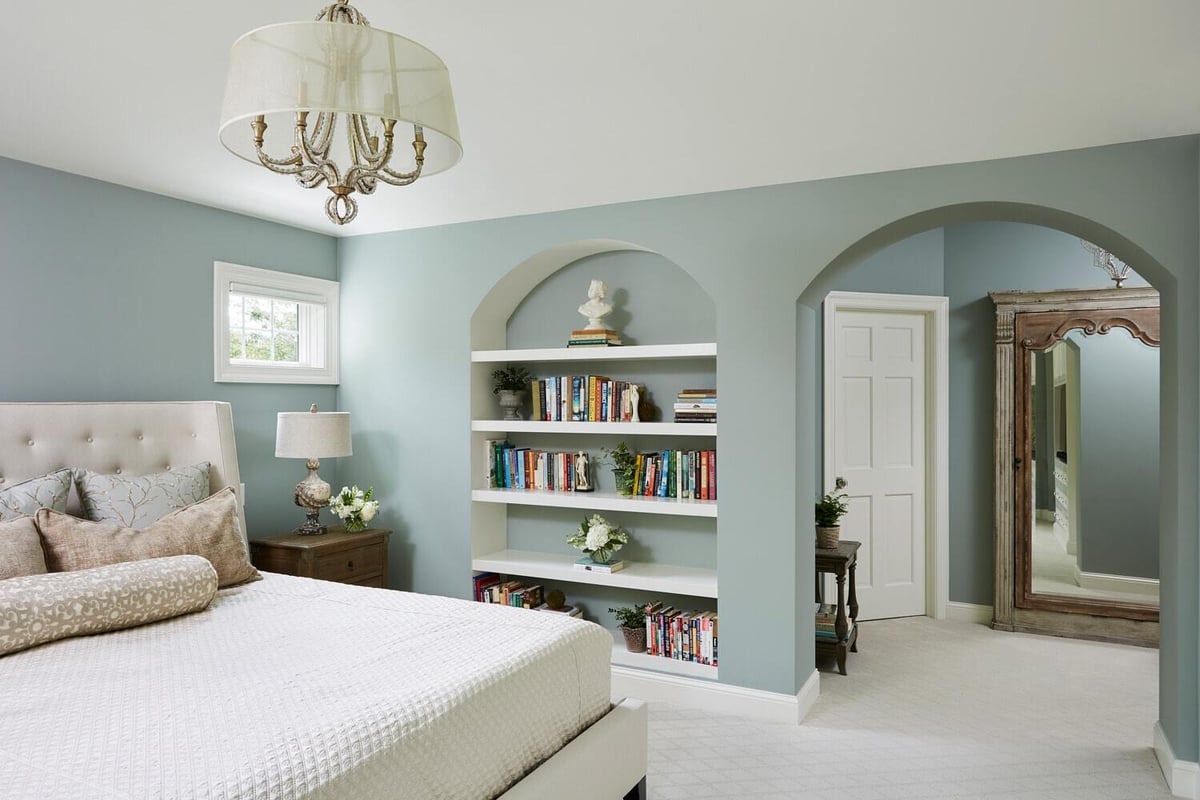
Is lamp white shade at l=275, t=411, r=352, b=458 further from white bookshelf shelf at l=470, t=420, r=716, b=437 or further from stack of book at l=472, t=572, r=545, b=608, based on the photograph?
stack of book at l=472, t=572, r=545, b=608

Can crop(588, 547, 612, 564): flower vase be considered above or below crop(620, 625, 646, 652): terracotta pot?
above

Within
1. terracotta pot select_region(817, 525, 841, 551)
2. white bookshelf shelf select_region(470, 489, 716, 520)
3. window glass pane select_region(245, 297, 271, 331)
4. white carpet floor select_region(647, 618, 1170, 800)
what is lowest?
white carpet floor select_region(647, 618, 1170, 800)

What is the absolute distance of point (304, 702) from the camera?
1834 millimetres

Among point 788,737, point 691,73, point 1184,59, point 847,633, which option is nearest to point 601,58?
point 691,73

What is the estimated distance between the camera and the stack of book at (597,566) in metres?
4.05

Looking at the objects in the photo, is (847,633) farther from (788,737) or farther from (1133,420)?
(1133,420)

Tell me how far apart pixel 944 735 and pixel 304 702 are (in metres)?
2.75

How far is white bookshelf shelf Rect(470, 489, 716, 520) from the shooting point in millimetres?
3791

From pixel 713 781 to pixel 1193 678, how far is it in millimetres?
1756

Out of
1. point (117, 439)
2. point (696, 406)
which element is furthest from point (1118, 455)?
point (117, 439)

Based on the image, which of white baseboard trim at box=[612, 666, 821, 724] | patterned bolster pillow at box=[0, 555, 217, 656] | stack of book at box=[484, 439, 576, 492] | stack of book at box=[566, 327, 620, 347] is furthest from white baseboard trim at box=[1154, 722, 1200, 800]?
patterned bolster pillow at box=[0, 555, 217, 656]

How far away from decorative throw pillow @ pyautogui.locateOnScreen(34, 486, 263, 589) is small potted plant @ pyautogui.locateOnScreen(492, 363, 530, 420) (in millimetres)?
1561

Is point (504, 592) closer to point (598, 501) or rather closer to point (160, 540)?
point (598, 501)

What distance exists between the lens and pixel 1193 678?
2.86 meters
